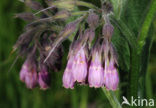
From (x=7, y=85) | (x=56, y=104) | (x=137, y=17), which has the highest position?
(x=137, y=17)

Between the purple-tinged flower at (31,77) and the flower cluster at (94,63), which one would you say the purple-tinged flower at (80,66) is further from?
the purple-tinged flower at (31,77)

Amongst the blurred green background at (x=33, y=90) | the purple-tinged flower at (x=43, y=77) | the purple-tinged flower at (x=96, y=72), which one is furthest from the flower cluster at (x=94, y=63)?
the blurred green background at (x=33, y=90)

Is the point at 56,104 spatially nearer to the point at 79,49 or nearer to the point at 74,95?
the point at 74,95

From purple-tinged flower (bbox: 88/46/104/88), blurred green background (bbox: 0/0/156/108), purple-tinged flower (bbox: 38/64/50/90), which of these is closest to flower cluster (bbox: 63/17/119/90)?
purple-tinged flower (bbox: 88/46/104/88)

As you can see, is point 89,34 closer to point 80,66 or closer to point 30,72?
point 80,66

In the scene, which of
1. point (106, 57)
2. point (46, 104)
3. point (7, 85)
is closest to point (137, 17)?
point (106, 57)

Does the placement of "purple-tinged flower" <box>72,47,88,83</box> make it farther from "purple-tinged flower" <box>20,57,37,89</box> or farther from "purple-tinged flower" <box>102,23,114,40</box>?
"purple-tinged flower" <box>20,57,37,89</box>

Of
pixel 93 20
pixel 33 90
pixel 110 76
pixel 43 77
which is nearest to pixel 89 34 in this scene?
pixel 93 20
